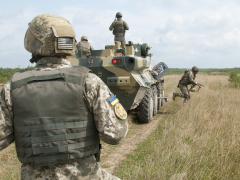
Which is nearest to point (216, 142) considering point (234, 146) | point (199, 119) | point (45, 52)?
point (234, 146)

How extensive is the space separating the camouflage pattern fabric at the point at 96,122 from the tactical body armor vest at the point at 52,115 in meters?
0.05

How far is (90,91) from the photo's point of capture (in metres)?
2.90

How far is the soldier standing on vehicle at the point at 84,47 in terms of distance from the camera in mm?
11219

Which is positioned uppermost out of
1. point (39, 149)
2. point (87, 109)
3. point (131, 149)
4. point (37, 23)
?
point (37, 23)

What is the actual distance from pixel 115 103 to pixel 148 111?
841 cm

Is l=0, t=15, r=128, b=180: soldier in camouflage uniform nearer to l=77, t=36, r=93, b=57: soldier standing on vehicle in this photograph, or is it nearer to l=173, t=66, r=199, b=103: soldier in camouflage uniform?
l=77, t=36, r=93, b=57: soldier standing on vehicle

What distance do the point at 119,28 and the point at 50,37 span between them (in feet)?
32.9

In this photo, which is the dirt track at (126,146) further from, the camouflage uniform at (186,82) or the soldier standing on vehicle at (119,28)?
the camouflage uniform at (186,82)

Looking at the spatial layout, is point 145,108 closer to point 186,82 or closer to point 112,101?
point 186,82

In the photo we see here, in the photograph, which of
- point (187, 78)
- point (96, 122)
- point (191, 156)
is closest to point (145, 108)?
point (187, 78)

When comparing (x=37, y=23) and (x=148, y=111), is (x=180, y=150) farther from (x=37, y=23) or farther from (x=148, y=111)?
(x=148, y=111)

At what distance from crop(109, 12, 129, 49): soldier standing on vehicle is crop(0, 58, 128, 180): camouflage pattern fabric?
1001cm

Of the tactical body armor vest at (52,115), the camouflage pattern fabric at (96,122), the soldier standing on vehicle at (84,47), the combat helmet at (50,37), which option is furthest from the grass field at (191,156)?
the soldier standing on vehicle at (84,47)

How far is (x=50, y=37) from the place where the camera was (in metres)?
2.97
